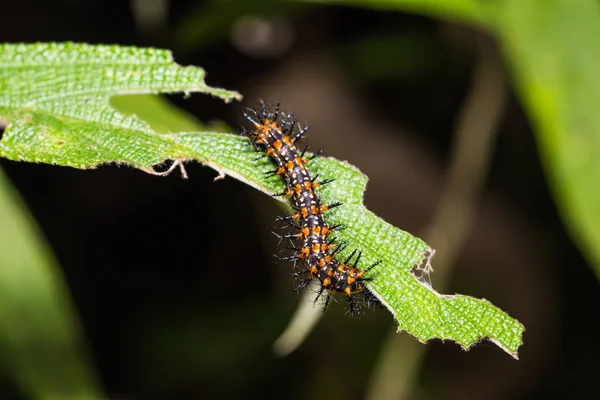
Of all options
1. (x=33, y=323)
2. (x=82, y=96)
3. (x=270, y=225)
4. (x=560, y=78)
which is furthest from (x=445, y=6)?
(x=270, y=225)

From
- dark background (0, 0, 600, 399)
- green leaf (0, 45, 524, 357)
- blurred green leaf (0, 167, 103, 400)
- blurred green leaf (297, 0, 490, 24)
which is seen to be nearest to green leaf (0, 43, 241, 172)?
green leaf (0, 45, 524, 357)

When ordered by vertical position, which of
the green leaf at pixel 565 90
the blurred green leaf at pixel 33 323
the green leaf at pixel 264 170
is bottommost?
the blurred green leaf at pixel 33 323

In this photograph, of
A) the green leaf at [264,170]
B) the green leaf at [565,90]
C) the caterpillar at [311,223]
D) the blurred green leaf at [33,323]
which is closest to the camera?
the green leaf at [264,170]

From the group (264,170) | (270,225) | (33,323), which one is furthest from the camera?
(270,225)

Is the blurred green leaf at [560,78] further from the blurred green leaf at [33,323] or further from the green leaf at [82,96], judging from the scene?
the blurred green leaf at [33,323]

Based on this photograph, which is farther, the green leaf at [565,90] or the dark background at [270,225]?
the dark background at [270,225]

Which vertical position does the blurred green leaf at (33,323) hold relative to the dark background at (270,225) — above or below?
below

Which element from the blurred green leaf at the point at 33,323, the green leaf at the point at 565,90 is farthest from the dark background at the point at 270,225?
the blurred green leaf at the point at 33,323

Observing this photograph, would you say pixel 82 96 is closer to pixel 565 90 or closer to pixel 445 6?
pixel 445 6
